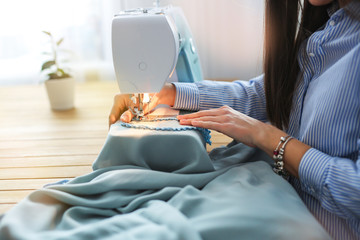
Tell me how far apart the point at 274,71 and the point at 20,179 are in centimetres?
106

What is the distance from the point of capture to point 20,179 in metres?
1.65

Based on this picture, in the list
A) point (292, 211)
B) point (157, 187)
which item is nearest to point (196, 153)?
point (157, 187)

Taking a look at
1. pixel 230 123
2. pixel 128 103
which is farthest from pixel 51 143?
pixel 230 123

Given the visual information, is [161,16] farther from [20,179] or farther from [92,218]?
[20,179]

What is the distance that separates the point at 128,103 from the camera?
1.53 metres

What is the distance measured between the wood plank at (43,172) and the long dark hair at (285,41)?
31.9 inches

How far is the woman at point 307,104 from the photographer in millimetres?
1077

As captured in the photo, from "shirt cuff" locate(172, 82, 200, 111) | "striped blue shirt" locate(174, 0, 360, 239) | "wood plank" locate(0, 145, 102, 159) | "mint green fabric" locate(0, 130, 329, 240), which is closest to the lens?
"mint green fabric" locate(0, 130, 329, 240)

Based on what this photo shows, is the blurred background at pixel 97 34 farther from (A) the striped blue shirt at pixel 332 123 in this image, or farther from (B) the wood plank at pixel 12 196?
(A) the striped blue shirt at pixel 332 123

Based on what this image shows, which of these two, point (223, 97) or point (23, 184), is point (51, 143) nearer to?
point (23, 184)

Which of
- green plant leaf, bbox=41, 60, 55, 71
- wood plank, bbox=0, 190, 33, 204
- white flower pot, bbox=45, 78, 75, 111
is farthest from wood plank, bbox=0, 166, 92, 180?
green plant leaf, bbox=41, 60, 55, 71

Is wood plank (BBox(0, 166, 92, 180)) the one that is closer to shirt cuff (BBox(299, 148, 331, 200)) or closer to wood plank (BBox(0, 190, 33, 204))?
wood plank (BBox(0, 190, 33, 204))

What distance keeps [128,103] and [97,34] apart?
2503mm

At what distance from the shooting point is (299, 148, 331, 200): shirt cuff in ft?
3.50
